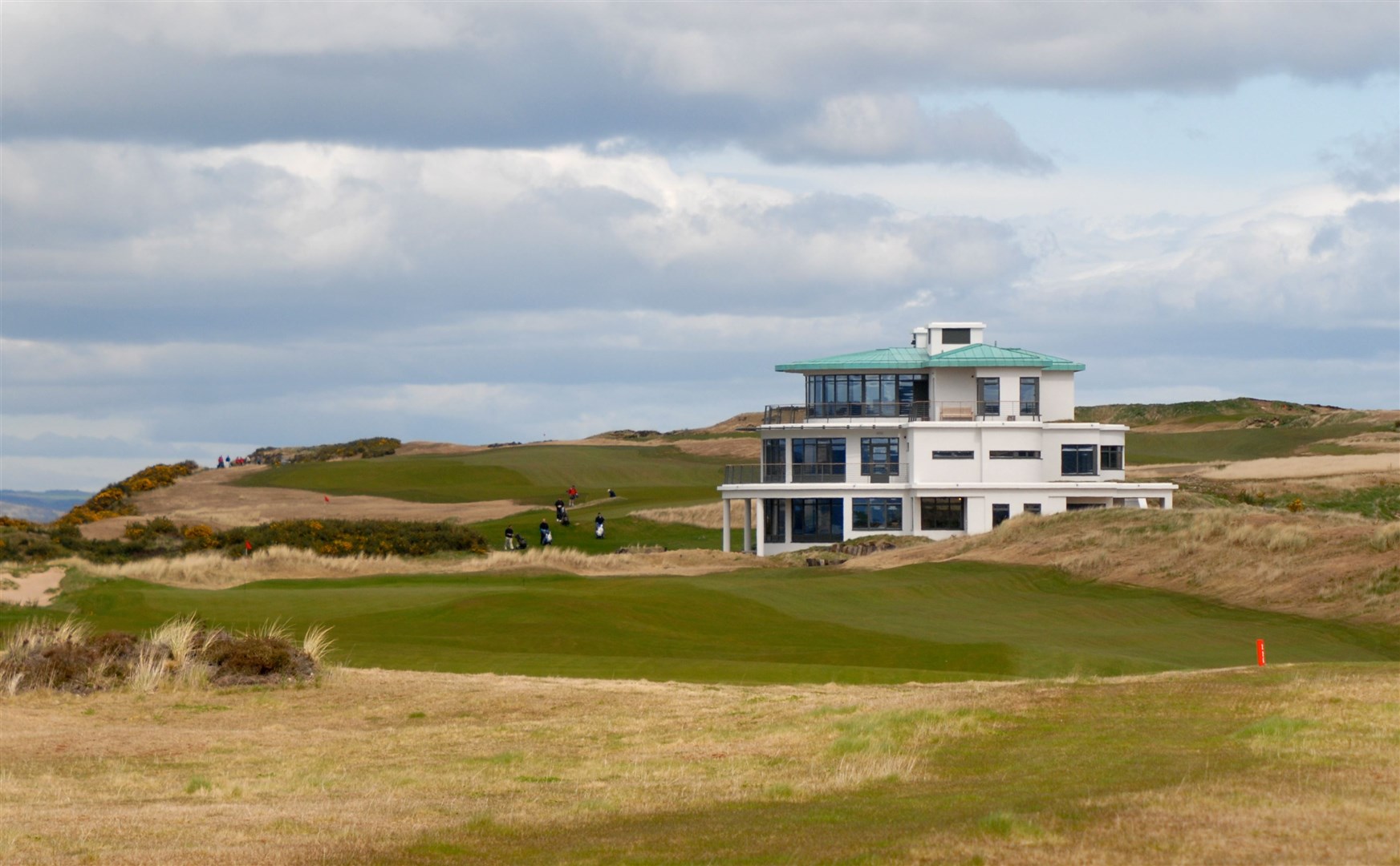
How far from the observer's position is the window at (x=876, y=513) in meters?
66.9

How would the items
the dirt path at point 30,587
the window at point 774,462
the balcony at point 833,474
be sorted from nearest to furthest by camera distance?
the dirt path at point 30,587, the balcony at point 833,474, the window at point 774,462

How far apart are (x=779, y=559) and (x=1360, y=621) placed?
25.9 m

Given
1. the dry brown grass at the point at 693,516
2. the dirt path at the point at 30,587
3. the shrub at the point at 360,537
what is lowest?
the dirt path at the point at 30,587

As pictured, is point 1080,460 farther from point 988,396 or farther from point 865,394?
point 865,394

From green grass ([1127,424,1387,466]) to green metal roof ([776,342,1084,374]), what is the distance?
Answer: 3475 centimetres

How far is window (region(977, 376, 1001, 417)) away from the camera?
67.8 meters

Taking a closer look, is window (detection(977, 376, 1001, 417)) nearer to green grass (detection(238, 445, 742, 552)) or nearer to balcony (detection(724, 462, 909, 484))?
balcony (detection(724, 462, 909, 484))

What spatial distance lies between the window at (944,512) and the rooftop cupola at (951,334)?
713cm

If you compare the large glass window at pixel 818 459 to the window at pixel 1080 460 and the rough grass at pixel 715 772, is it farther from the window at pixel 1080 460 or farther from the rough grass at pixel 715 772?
the rough grass at pixel 715 772

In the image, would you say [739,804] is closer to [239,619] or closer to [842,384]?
[239,619]

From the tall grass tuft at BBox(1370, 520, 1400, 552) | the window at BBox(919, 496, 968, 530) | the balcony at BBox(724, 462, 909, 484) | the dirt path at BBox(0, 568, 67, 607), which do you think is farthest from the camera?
the balcony at BBox(724, 462, 909, 484)

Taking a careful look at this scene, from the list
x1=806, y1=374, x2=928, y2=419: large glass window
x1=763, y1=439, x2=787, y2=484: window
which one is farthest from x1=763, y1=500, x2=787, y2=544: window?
x1=806, y1=374, x2=928, y2=419: large glass window

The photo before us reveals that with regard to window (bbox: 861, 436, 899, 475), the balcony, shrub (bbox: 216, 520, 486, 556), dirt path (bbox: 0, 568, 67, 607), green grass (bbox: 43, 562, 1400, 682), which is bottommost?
green grass (bbox: 43, 562, 1400, 682)

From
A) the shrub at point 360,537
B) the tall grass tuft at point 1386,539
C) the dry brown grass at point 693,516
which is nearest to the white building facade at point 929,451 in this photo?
the dry brown grass at point 693,516
